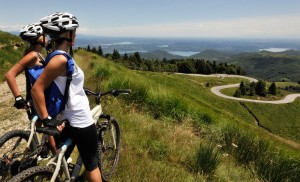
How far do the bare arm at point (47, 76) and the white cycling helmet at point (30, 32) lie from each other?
7.54 feet

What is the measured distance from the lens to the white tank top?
3.73 metres

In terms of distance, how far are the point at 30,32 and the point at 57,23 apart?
2.08m

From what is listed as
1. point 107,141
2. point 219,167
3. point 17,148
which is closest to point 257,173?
point 219,167

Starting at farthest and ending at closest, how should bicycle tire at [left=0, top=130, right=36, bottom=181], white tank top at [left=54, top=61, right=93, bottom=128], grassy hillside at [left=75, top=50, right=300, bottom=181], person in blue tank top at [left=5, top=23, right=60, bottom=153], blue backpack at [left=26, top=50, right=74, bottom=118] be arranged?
grassy hillside at [left=75, top=50, right=300, bottom=181]
person in blue tank top at [left=5, top=23, right=60, bottom=153]
bicycle tire at [left=0, top=130, right=36, bottom=181]
white tank top at [left=54, top=61, right=93, bottom=128]
blue backpack at [left=26, top=50, right=74, bottom=118]

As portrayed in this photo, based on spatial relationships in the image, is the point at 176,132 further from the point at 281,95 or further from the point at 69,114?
the point at 281,95

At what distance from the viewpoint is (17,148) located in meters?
5.21

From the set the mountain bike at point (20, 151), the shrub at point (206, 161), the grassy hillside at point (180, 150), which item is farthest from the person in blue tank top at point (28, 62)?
the shrub at point (206, 161)

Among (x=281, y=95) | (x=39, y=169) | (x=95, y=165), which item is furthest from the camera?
(x=281, y=95)

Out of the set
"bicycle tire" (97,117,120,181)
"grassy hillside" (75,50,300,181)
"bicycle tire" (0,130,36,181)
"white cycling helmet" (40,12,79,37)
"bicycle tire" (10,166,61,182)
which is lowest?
"grassy hillside" (75,50,300,181)

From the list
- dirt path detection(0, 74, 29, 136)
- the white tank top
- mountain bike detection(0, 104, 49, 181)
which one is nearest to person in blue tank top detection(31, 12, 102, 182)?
the white tank top

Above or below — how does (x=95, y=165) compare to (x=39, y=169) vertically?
below

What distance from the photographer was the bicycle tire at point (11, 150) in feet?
15.3

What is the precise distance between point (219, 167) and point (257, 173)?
1.33 m

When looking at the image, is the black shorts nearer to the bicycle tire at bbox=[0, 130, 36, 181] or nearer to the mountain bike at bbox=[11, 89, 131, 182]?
the mountain bike at bbox=[11, 89, 131, 182]
